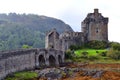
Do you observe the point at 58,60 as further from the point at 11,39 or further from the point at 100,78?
the point at 11,39

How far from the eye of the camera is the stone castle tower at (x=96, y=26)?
367 ft

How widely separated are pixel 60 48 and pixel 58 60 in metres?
10.2

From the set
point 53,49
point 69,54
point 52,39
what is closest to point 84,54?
point 69,54

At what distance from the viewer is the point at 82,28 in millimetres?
113500

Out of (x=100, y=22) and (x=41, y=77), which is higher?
(x=100, y=22)

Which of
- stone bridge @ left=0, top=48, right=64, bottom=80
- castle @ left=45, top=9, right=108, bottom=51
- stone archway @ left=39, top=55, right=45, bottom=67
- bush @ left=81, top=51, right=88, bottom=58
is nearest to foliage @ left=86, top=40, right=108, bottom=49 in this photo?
castle @ left=45, top=9, right=108, bottom=51

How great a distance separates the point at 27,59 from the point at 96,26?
132 ft

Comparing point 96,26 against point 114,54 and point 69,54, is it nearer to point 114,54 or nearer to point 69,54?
point 69,54

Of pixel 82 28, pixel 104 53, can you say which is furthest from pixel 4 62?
pixel 82 28

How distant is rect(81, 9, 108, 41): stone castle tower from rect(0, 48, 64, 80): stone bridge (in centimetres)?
1921

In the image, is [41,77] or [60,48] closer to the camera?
[41,77]

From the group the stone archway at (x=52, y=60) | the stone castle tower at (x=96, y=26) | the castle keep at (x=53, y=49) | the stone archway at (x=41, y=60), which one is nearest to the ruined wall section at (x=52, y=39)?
the castle keep at (x=53, y=49)

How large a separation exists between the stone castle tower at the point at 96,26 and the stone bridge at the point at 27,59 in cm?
1921

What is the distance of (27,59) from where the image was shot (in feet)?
250
